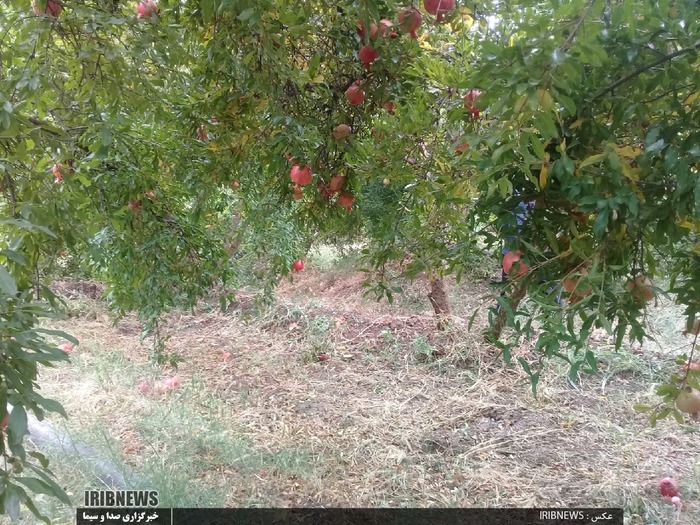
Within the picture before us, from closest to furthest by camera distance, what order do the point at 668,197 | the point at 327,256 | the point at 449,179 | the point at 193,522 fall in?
1. the point at 668,197
2. the point at 449,179
3. the point at 193,522
4. the point at 327,256

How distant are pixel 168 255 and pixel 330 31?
35.6 inches

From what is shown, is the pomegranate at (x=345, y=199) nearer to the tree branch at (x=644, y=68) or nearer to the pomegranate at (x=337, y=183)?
the pomegranate at (x=337, y=183)

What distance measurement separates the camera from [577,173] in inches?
30.9

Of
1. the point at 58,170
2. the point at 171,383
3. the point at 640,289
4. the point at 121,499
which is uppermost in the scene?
the point at 58,170

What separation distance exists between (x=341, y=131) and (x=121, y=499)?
4.71 ft

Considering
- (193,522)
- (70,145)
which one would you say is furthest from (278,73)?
(193,522)

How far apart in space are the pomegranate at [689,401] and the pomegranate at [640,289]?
29 cm

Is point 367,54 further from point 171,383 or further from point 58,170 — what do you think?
point 171,383

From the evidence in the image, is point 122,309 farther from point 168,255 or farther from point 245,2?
point 245,2

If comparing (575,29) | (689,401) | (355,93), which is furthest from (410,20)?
(689,401)

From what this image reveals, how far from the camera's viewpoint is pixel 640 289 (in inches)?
34.0

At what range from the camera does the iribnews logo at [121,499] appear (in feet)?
5.39

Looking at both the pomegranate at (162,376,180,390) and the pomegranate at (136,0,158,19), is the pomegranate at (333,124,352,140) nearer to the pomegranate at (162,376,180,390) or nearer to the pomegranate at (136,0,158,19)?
the pomegranate at (136,0,158,19)

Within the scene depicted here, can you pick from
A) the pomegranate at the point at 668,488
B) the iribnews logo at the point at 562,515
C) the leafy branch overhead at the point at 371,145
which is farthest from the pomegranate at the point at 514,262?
the pomegranate at the point at 668,488
